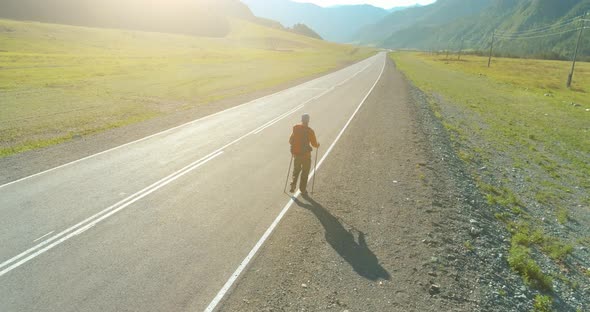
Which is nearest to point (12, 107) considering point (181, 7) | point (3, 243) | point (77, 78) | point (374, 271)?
point (77, 78)

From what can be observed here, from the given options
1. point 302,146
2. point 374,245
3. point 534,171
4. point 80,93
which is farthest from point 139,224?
point 80,93

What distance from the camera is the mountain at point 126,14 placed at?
440 ft

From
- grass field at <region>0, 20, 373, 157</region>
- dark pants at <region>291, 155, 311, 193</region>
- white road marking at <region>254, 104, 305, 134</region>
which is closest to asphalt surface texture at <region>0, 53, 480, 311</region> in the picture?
dark pants at <region>291, 155, 311, 193</region>

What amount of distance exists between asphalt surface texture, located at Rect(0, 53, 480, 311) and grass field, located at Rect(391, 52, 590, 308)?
1655mm

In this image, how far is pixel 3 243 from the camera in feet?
24.1

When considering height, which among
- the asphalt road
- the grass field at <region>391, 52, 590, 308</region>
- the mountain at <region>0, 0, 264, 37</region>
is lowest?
the grass field at <region>391, 52, 590, 308</region>

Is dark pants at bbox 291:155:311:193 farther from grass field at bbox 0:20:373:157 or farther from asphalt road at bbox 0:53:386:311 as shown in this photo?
grass field at bbox 0:20:373:157

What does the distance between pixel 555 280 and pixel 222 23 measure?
206 meters

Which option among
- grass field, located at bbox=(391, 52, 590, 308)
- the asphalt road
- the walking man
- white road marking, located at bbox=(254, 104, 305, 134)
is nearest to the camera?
the asphalt road

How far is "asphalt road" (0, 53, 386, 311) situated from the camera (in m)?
6.09

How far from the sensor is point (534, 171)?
15.5 m

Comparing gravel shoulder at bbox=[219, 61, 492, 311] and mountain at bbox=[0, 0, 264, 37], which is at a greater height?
mountain at bbox=[0, 0, 264, 37]

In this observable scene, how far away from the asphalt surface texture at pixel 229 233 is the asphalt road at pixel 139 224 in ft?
0.10

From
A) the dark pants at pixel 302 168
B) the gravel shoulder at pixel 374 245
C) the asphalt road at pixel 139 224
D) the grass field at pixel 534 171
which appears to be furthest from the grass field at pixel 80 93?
the grass field at pixel 534 171
